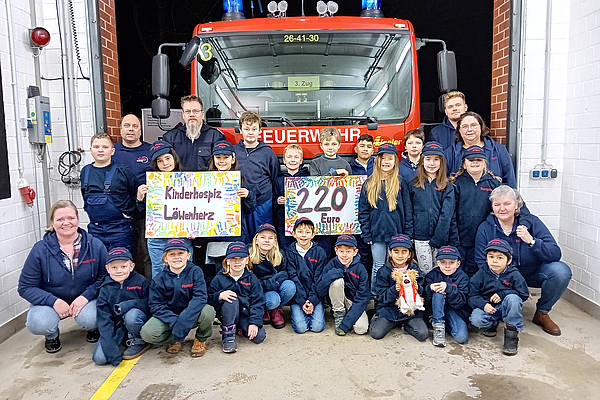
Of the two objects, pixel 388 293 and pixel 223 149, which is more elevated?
pixel 223 149

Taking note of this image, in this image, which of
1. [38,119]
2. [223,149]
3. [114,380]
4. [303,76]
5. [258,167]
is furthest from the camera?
[303,76]

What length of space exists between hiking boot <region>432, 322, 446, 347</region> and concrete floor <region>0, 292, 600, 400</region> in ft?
0.19

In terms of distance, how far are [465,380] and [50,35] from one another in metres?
5.17

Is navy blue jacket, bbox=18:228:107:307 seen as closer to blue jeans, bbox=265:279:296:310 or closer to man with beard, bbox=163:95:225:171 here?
man with beard, bbox=163:95:225:171

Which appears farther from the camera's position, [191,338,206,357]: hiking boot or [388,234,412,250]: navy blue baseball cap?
[388,234,412,250]: navy blue baseball cap

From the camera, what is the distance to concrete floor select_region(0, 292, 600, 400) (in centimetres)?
342

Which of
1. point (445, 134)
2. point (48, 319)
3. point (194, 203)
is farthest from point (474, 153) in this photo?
point (48, 319)

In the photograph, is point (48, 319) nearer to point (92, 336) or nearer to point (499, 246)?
point (92, 336)

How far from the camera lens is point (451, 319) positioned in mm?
4289

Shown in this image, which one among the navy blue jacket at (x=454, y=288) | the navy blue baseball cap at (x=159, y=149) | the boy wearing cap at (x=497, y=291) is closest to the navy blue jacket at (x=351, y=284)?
the navy blue jacket at (x=454, y=288)

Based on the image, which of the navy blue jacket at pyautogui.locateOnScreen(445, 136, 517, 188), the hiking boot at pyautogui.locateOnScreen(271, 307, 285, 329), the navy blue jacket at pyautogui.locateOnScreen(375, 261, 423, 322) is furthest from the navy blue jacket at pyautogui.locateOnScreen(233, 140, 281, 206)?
the navy blue jacket at pyautogui.locateOnScreen(445, 136, 517, 188)

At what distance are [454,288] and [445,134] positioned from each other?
5.27 feet

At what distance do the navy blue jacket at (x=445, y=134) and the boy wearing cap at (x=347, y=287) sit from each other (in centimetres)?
138

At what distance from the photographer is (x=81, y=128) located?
18.3 ft
